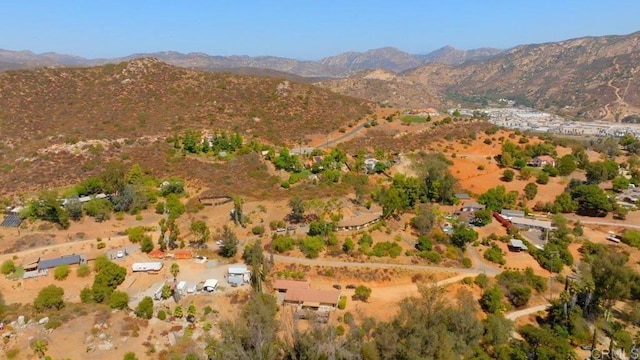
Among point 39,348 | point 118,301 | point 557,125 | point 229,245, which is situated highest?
point 229,245

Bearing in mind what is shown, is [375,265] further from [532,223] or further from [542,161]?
[542,161]

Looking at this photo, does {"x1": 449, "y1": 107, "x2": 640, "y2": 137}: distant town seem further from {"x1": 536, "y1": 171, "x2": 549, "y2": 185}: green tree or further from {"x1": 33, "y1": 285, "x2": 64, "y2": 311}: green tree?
{"x1": 33, "y1": 285, "x2": 64, "y2": 311}: green tree

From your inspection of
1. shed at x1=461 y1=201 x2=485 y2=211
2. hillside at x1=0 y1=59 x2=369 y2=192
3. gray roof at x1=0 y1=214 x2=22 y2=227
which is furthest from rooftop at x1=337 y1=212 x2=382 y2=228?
gray roof at x1=0 y1=214 x2=22 y2=227

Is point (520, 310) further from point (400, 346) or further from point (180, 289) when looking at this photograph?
point (180, 289)

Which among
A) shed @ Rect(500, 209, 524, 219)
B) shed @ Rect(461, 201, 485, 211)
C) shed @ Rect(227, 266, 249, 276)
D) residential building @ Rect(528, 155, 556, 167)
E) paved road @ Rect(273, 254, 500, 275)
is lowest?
paved road @ Rect(273, 254, 500, 275)

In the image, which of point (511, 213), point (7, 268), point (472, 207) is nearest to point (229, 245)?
point (7, 268)
